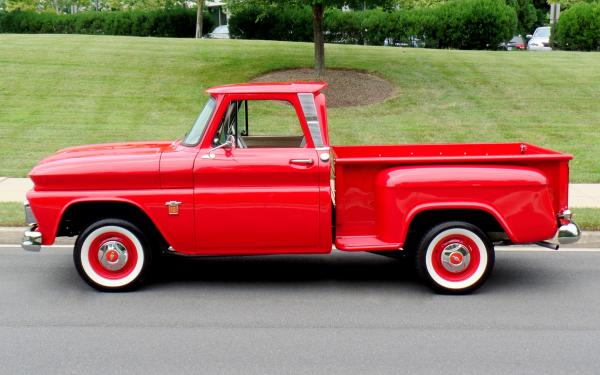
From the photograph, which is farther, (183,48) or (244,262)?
(183,48)

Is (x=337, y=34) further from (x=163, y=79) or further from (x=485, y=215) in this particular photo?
(x=485, y=215)

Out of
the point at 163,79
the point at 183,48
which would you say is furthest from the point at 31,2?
the point at 163,79

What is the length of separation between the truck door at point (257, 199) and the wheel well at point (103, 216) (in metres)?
0.57

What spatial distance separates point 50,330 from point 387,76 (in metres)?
15.0

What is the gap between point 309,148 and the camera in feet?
22.9

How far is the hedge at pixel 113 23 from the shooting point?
38.1 m

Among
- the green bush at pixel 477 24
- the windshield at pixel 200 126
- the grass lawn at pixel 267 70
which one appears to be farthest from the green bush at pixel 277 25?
the windshield at pixel 200 126

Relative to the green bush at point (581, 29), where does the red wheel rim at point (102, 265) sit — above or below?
below

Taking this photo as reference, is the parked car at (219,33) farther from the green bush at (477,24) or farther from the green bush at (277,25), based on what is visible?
the green bush at (477,24)

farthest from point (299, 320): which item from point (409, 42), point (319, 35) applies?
point (409, 42)

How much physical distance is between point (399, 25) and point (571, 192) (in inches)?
912

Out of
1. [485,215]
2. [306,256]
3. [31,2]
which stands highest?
[31,2]

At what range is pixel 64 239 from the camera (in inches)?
357

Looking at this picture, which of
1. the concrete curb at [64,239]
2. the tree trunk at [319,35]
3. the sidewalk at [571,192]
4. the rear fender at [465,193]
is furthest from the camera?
the tree trunk at [319,35]
